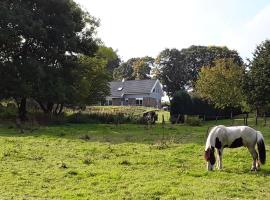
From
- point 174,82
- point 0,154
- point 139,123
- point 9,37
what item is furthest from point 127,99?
point 0,154

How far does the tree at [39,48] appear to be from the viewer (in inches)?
1550

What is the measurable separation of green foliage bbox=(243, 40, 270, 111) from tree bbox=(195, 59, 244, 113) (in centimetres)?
1468

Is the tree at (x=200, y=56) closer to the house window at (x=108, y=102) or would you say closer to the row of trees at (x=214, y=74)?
the row of trees at (x=214, y=74)

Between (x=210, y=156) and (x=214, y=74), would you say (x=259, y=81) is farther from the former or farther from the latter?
(x=210, y=156)

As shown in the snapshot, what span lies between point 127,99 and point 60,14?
56.0 metres

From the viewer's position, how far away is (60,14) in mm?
43188

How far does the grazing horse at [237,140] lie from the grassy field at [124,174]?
0.54 m

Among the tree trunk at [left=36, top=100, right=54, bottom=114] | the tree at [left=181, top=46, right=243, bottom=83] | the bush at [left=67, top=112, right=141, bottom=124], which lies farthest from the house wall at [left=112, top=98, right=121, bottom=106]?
the bush at [left=67, top=112, right=141, bottom=124]

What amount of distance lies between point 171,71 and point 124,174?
302ft

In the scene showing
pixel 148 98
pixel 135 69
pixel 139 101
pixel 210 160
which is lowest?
pixel 210 160

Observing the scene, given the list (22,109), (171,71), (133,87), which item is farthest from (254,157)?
(171,71)

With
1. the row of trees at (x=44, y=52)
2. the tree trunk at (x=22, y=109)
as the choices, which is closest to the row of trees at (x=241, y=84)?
the row of trees at (x=44, y=52)

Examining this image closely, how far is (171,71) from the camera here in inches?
4156

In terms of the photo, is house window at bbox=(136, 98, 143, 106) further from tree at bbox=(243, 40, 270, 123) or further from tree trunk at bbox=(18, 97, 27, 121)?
tree at bbox=(243, 40, 270, 123)
